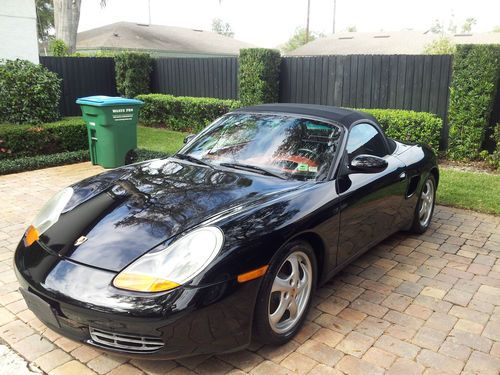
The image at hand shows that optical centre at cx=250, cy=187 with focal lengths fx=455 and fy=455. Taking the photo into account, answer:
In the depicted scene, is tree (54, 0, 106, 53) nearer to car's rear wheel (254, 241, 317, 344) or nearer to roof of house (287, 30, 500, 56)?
roof of house (287, 30, 500, 56)

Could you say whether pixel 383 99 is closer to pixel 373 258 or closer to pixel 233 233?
pixel 373 258

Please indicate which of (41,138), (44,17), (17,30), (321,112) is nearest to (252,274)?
(321,112)

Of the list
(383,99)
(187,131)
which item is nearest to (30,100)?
(187,131)

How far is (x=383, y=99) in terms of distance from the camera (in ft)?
32.5

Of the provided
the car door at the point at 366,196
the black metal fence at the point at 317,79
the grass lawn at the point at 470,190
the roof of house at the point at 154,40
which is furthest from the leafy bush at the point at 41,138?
the roof of house at the point at 154,40

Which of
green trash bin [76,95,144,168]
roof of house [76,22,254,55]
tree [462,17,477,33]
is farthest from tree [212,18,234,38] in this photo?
green trash bin [76,95,144,168]

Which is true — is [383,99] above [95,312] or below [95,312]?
above

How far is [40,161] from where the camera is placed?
26.4 feet

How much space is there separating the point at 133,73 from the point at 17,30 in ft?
11.4

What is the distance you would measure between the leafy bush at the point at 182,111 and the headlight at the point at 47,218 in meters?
8.60

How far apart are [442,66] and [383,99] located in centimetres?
138

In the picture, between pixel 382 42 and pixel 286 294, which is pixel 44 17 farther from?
pixel 286 294

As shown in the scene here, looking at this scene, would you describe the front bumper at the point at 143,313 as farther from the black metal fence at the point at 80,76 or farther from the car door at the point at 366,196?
the black metal fence at the point at 80,76

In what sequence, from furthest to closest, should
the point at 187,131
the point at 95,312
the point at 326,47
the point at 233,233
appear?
the point at 326,47 < the point at 187,131 < the point at 233,233 < the point at 95,312
